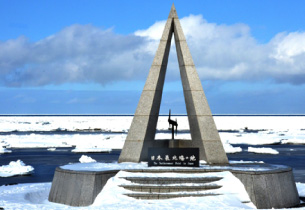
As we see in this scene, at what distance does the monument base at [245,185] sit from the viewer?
51.6ft

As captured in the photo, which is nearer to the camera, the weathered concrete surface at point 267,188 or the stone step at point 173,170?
the weathered concrete surface at point 267,188

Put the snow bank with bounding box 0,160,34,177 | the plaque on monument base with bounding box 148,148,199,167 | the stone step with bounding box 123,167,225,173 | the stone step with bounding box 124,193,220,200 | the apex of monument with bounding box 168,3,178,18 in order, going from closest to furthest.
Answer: the stone step with bounding box 124,193,220,200 < the stone step with bounding box 123,167,225,173 < the plaque on monument base with bounding box 148,148,199,167 < the apex of monument with bounding box 168,3,178,18 < the snow bank with bounding box 0,160,34,177

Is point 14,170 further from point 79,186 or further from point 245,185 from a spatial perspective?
point 245,185

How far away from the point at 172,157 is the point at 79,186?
13.0 feet

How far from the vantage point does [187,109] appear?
68.8ft

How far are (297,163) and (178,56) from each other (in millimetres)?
21198

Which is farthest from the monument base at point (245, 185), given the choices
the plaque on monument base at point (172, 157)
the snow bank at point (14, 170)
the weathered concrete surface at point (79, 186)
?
the snow bank at point (14, 170)

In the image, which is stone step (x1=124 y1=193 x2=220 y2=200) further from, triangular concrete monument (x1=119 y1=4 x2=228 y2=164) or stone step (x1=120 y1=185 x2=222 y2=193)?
triangular concrete monument (x1=119 y1=4 x2=228 y2=164)

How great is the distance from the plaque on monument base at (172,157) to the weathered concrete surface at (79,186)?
185 centimetres

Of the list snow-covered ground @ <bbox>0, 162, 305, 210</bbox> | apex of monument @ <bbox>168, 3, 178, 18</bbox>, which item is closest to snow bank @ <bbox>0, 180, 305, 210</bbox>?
snow-covered ground @ <bbox>0, 162, 305, 210</bbox>

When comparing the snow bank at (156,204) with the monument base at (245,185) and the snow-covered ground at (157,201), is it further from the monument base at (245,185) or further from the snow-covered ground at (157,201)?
the monument base at (245,185)

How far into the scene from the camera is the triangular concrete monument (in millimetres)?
19766

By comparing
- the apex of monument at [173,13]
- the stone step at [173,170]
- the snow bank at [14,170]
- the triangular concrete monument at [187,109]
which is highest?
the apex of monument at [173,13]

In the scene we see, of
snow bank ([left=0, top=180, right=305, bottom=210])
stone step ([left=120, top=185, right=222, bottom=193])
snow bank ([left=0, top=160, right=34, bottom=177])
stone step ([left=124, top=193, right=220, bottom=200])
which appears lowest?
snow bank ([left=0, top=180, right=305, bottom=210])
